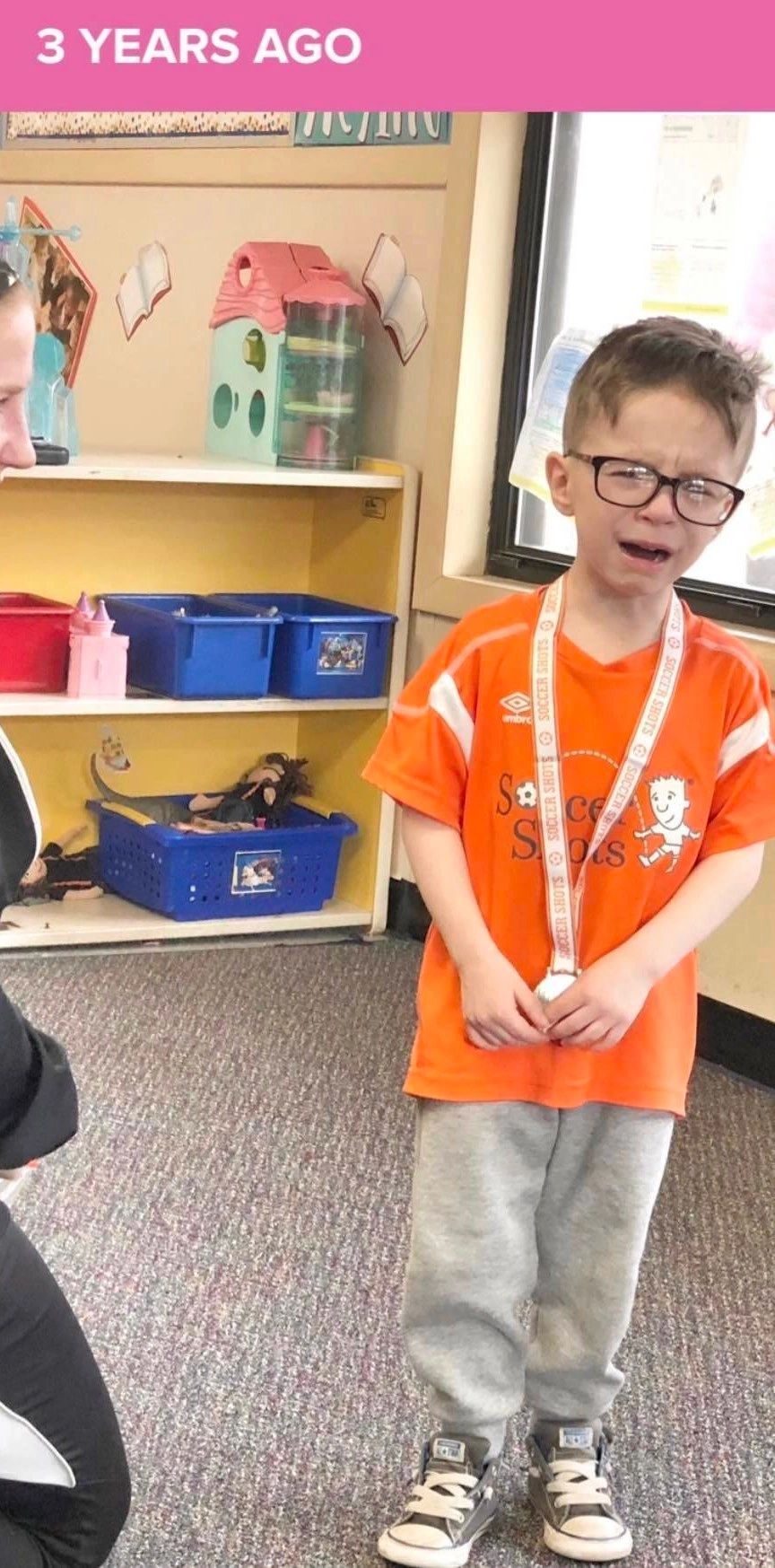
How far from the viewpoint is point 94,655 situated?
3.19 metres

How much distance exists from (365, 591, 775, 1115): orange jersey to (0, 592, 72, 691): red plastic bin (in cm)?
179

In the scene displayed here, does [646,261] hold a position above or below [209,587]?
above

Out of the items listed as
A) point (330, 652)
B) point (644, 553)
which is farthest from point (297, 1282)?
point (330, 652)

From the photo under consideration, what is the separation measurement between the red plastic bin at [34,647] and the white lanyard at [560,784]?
1854 millimetres

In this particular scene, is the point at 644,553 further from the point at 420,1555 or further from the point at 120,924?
the point at 120,924

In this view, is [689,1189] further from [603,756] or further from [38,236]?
[38,236]

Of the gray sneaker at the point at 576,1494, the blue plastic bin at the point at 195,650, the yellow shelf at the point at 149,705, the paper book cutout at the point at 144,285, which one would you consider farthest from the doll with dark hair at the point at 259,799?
the gray sneaker at the point at 576,1494

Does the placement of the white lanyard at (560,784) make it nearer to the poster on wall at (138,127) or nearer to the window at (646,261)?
the window at (646,261)

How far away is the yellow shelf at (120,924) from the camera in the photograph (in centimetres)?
320

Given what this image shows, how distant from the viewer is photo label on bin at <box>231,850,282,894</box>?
3.35 metres

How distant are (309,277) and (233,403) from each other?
0.32 metres
